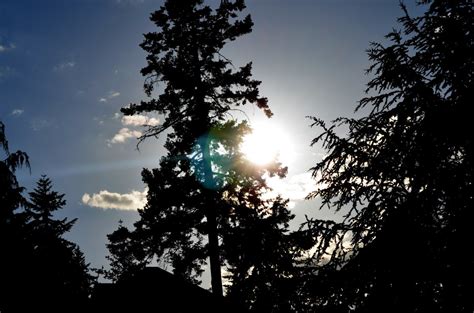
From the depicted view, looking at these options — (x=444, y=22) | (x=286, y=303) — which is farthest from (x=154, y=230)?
(x=444, y=22)

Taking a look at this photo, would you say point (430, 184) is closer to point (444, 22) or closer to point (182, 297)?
point (444, 22)

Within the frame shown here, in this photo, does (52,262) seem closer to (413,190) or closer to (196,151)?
(196,151)

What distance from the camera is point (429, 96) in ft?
18.7

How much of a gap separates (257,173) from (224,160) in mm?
1551

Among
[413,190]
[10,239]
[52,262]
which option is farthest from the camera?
[52,262]

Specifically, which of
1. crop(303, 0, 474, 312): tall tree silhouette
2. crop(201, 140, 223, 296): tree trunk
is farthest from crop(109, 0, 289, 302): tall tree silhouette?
crop(303, 0, 474, 312): tall tree silhouette

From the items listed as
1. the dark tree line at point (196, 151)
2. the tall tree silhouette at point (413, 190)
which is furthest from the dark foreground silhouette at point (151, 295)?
the tall tree silhouette at point (413, 190)

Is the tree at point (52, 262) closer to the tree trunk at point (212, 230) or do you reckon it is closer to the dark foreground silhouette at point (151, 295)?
the dark foreground silhouette at point (151, 295)

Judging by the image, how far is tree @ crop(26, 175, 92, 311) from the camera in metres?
12.6

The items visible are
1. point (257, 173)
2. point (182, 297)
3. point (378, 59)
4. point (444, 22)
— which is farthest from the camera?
point (257, 173)

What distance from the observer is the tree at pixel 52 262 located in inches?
496

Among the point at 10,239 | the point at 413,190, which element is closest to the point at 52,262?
the point at 10,239

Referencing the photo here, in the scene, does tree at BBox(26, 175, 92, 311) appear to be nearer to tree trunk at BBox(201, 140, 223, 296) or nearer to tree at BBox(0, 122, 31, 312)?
tree at BBox(0, 122, 31, 312)

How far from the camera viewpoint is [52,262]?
56.2 ft
